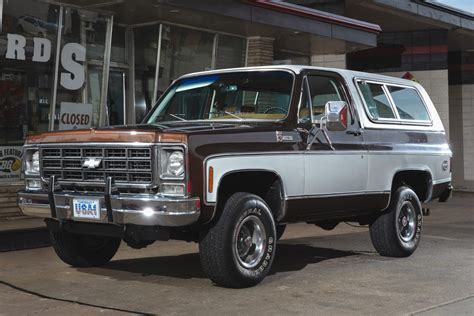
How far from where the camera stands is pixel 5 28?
1097 centimetres

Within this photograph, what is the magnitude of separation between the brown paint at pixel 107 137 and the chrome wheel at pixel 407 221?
365 cm

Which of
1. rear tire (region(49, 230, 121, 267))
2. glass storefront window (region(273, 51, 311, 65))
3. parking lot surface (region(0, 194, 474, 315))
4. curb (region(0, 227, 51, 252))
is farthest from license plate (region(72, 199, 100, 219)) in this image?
glass storefront window (region(273, 51, 311, 65))

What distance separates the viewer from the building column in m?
15.0

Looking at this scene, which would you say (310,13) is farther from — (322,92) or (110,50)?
(322,92)

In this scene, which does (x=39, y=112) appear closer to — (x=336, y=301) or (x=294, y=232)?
(x=294, y=232)

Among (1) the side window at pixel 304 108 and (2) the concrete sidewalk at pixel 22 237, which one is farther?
(2) the concrete sidewalk at pixel 22 237

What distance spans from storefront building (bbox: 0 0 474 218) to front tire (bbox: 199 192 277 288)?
20.4 ft

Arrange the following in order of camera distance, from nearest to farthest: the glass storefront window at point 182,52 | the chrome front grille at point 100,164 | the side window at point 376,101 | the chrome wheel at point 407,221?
the chrome front grille at point 100,164
the side window at point 376,101
the chrome wheel at point 407,221
the glass storefront window at point 182,52

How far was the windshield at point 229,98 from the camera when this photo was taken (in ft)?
22.0

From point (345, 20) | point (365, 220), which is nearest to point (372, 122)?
point (365, 220)

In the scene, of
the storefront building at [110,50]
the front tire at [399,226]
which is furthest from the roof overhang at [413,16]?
the front tire at [399,226]

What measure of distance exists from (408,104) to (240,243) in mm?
3642

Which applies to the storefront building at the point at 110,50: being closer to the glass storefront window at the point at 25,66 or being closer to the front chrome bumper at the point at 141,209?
the glass storefront window at the point at 25,66

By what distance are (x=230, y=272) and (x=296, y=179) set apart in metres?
1.20
